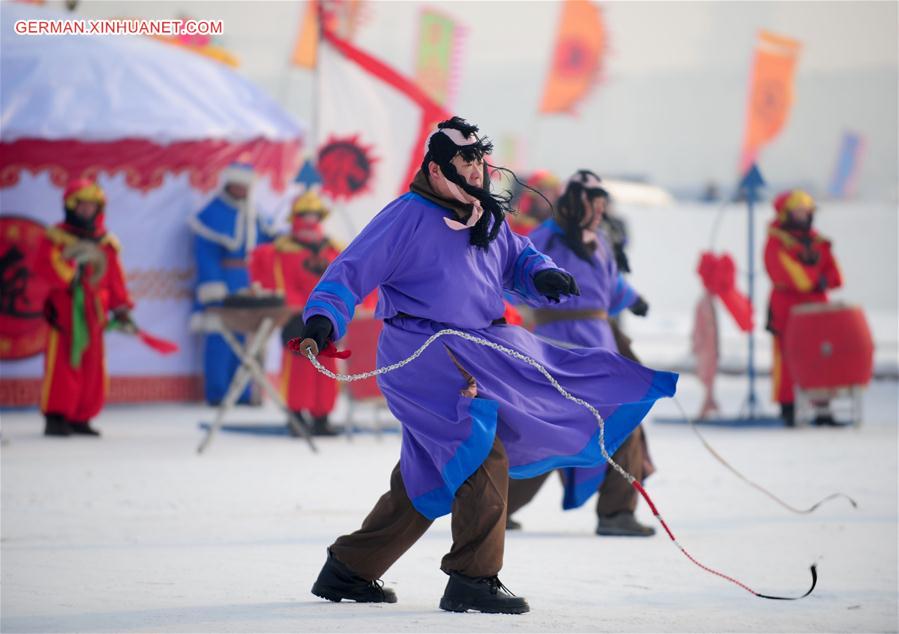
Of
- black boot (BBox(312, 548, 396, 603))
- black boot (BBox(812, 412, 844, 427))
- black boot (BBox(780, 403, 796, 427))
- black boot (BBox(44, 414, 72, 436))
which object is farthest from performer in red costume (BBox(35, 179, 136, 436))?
black boot (BBox(312, 548, 396, 603))

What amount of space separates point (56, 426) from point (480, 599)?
6.12 metres

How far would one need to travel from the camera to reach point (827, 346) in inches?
427

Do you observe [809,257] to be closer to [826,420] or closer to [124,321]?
[826,420]

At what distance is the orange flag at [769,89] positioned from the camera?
71.3 ft

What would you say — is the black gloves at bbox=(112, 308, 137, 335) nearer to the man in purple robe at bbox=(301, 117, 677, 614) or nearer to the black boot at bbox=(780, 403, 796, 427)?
the black boot at bbox=(780, 403, 796, 427)

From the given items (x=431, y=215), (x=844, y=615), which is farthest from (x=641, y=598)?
(x=431, y=215)

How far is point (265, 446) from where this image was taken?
380 inches

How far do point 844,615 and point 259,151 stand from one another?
889cm

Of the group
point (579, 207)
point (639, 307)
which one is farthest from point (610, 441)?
point (639, 307)

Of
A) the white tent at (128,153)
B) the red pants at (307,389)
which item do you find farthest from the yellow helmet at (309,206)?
the white tent at (128,153)

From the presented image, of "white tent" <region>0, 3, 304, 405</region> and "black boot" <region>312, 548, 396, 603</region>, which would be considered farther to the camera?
"white tent" <region>0, 3, 304, 405</region>

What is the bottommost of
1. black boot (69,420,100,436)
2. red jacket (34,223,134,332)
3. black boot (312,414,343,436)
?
black boot (69,420,100,436)

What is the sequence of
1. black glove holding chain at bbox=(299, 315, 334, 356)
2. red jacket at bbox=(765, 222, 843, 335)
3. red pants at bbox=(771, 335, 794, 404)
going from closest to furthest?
1. black glove holding chain at bbox=(299, 315, 334, 356)
2. red jacket at bbox=(765, 222, 843, 335)
3. red pants at bbox=(771, 335, 794, 404)

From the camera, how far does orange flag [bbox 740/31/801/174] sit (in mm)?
21719
